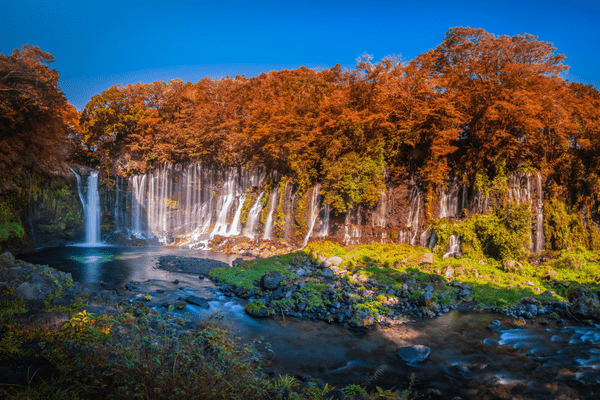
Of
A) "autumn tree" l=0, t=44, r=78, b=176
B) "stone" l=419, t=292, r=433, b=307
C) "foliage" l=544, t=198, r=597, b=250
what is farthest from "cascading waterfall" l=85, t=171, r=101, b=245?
"foliage" l=544, t=198, r=597, b=250

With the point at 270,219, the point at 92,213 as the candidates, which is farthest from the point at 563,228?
the point at 92,213

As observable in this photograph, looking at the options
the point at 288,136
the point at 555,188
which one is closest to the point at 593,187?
the point at 555,188

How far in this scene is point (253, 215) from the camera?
2598 cm

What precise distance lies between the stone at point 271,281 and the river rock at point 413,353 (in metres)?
5.32

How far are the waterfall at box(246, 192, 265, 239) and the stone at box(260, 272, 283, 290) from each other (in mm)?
13623

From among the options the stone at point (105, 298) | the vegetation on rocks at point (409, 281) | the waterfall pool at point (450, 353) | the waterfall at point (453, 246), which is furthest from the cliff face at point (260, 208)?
the stone at point (105, 298)

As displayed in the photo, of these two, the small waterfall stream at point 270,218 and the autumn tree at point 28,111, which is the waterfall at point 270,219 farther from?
the autumn tree at point 28,111

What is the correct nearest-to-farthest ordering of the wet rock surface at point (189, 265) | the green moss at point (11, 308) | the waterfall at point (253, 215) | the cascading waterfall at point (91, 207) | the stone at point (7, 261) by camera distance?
the green moss at point (11, 308), the stone at point (7, 261), the wet rock surface at point (189, 265), the waterfall at point (253, 215), the cascading waterfall at point (91, 207)

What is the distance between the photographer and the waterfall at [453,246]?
16469mm

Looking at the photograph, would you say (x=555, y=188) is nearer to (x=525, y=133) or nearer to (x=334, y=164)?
(x=525, y=133)

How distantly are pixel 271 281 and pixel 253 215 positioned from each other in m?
14.8

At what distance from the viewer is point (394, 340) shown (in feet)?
26.4

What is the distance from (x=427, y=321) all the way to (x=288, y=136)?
57.0 feet

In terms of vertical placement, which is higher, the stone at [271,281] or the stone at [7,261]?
the stone at [7,261]
